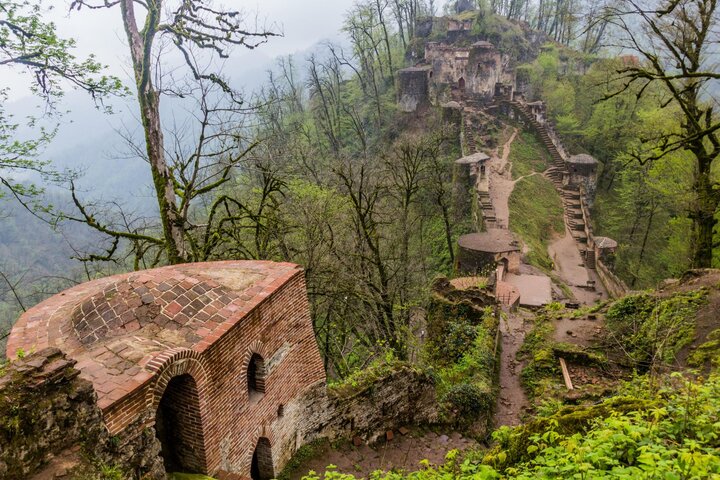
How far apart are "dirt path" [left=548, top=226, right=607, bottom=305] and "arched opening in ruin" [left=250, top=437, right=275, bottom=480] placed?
17.7m

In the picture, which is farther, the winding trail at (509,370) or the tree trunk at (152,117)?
the winding trail at (509,370)

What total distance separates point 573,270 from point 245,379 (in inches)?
871

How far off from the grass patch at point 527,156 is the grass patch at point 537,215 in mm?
960

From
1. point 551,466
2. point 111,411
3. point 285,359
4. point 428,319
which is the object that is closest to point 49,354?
point 111,411

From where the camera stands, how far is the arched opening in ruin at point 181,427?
623 centimetres

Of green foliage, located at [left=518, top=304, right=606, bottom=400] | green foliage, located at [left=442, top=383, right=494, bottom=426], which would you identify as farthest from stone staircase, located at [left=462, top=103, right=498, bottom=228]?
green foliage, located at [left=442, top=383, right=494, bottom=426]

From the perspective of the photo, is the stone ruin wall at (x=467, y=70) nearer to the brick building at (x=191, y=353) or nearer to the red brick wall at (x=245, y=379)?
the red brick wall at (x=245, y=379)

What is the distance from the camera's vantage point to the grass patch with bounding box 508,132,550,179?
103 feet

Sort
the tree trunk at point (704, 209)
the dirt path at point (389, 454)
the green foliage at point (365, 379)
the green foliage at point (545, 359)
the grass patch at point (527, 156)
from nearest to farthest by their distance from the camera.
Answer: the dirt path at point (389, 454)
the green foliage at point (365, 379)
the green foliage at point (545, 359)
the tree trunk at point (704, 209)
the grass patch at point (527, 156)

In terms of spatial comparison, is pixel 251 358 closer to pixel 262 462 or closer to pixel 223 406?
pixel 223 406

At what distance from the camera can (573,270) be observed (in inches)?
974

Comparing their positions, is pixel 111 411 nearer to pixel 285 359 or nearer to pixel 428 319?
pixel 285 359

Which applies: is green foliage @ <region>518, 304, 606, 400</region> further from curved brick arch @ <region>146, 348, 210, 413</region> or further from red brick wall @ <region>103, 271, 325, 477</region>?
curved brick arch @ <region>146, 348, 210, 413</region>

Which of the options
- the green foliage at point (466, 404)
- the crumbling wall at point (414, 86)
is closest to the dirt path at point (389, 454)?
the green foliage at point (466, 404)
